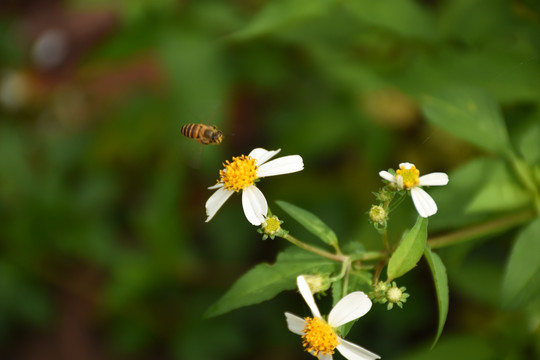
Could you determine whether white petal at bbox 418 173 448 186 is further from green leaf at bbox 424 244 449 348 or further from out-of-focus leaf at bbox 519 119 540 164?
out-of-focus leaf at bbox 519 119 540 164

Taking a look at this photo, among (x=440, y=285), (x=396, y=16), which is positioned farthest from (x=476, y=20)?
(x=440, y=285)

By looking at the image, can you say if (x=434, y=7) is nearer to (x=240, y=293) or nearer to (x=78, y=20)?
(x=240, y=293)

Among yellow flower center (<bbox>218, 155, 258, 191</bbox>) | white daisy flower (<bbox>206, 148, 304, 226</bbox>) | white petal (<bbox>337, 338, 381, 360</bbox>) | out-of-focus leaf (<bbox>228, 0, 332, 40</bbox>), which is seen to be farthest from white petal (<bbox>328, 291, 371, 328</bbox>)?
out-of-focus leaf (<bbox>228, 0, 332, 40</bbox>)

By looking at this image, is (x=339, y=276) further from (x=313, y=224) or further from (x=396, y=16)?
(x=396, y=16)

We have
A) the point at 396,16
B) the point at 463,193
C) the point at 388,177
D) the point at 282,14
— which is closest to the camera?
the point at 388,177

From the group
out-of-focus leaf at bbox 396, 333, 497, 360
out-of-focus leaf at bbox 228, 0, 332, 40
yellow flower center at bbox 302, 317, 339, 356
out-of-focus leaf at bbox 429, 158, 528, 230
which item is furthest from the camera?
out-of-focus leaf at bbox 396, 333, 497, 360

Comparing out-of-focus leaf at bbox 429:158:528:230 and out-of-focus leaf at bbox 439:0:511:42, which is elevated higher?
out-of-focus leaf at bbox 439:0:511:42
